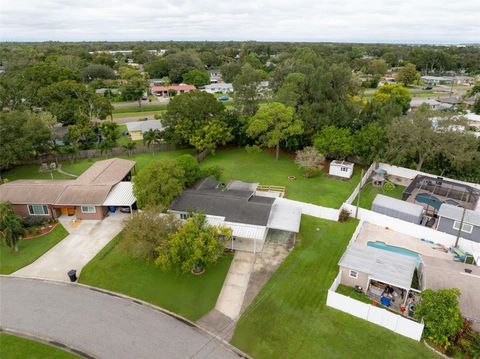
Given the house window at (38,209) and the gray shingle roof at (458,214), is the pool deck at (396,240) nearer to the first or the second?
the gray shingle roof at (458,214)

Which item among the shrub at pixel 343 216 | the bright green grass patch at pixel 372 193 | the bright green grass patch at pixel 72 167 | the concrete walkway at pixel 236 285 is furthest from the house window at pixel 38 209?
the bright green grass patch at pixel 372 193

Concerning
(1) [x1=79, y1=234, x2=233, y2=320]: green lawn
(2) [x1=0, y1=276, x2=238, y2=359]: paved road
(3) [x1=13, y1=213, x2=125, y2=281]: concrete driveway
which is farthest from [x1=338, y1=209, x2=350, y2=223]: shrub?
(3) [x1=13, y1=213, x2=125, y2=281]: concrete driveway

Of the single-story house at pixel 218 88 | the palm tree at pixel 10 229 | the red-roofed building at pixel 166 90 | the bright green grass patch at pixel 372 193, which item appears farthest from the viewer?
the single-story house at pixel 218 88

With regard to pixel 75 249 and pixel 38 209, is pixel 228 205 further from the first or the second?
pixel 38 209

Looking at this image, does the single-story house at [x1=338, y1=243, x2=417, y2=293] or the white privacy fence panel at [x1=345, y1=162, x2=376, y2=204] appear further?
the white privacy fence panel at [x1=345, y1=162, x2=376, y2=204]

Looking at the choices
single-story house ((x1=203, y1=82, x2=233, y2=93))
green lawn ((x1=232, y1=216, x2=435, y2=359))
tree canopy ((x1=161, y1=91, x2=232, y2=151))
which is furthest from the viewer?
single-story house ((x1=203, y1=82, x2=233, y2=93))

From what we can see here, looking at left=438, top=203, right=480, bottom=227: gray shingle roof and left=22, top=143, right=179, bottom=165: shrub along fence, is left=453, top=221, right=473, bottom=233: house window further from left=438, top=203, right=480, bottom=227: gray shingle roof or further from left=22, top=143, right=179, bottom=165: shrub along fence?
left=22, top=143, right=179, bottom=165: shrub along fence

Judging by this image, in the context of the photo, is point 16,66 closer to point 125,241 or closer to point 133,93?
point 133,93

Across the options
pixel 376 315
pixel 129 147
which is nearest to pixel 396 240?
pixel 376 315
